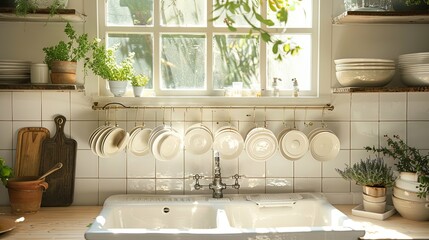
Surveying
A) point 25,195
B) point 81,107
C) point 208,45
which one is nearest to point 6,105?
point 81,107

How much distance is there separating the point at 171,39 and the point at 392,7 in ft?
3.89

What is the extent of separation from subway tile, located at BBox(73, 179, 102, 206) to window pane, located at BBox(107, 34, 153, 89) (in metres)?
0.67

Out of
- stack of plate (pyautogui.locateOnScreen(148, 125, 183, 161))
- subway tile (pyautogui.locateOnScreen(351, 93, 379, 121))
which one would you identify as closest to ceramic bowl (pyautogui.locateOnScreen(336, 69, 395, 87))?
subway tile (pyautogui.locateOnScreen(351, 93, 379, 121))

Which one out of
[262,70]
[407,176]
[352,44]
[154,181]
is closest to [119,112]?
[154,181]

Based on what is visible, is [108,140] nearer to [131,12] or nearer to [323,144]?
[131,12]

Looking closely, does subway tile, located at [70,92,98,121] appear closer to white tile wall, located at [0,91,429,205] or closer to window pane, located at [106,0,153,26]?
white tile wall, located at [0,91,429,205]

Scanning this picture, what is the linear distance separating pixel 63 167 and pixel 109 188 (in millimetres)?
266

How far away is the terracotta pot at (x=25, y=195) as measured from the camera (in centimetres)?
246

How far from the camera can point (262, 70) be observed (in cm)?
280

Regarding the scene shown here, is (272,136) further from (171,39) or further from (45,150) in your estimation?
(45,150)

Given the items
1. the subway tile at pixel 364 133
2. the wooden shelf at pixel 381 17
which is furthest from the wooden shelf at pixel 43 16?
the subway tile at pixel 364 133

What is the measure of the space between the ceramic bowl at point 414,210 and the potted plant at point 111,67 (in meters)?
1.49

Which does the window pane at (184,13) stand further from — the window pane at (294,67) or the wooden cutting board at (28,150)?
the wooden cutting board at (28,150)

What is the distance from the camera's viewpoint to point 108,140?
2568mm
